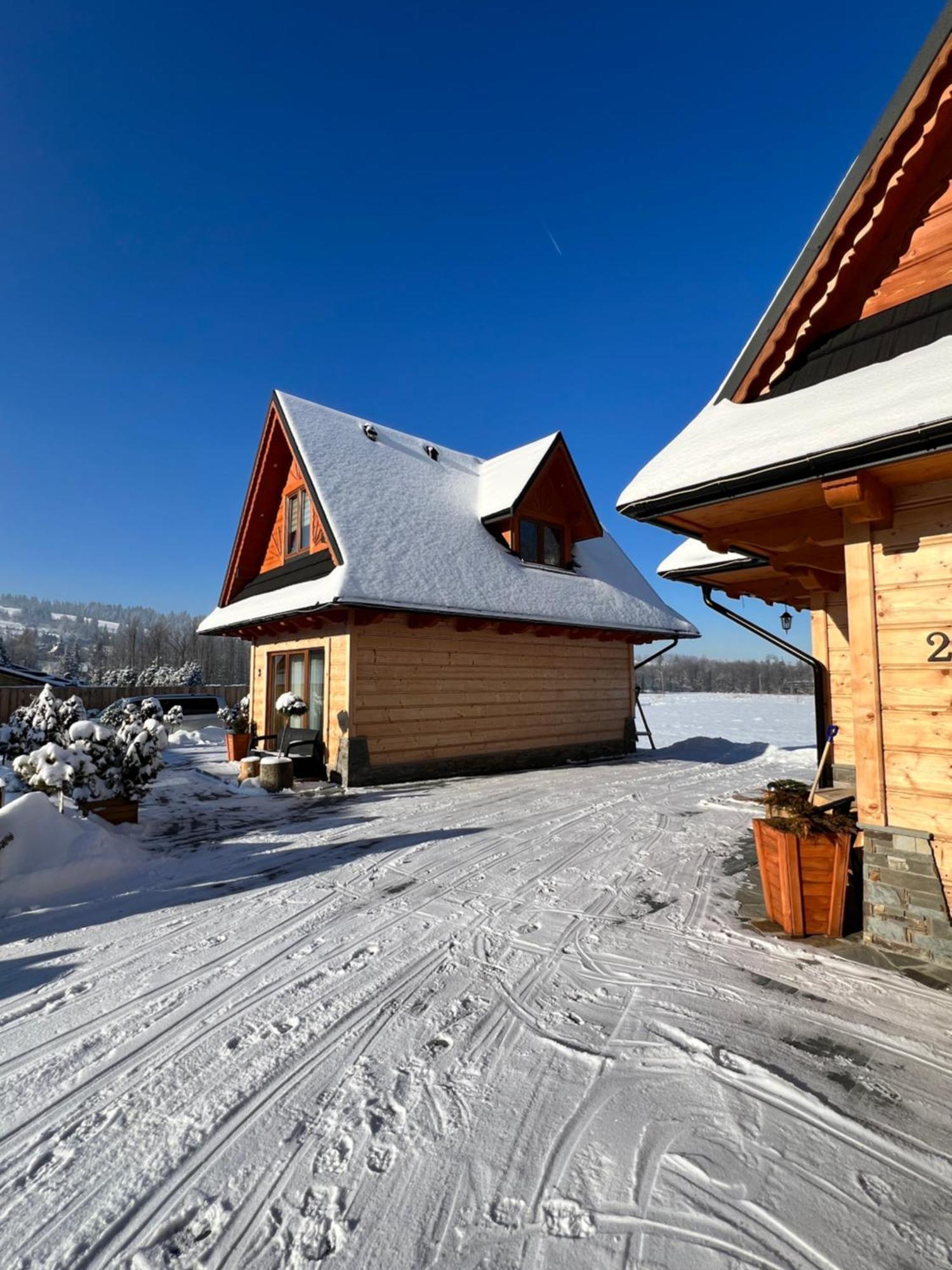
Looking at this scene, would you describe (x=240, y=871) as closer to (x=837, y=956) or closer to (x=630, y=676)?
(x=837, y=956)

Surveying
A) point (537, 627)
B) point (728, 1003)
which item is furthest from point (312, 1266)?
point (537, 627)

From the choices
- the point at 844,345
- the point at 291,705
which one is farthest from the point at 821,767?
the point at 291,705

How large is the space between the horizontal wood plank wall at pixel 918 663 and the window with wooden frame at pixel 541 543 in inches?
417

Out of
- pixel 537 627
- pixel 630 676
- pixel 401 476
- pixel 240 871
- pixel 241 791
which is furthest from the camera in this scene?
pixel 630 676

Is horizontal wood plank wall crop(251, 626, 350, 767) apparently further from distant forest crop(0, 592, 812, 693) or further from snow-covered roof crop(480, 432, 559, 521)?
distant forest crop(0, 592, 812, 693)

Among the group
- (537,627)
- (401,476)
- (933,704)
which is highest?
(401,476)

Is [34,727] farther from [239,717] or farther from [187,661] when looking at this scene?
[187,661]

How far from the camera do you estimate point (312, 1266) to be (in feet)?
6.22

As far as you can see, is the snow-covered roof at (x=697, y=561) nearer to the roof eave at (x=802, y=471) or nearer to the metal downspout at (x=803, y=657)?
the metal downspout at (x=803, y=657)

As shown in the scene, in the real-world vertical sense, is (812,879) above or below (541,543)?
below

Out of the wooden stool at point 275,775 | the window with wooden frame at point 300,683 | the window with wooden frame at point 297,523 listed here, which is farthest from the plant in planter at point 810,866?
the window with wooden frame at point 297,523

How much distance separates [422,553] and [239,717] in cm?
657

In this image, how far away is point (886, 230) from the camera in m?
4.75

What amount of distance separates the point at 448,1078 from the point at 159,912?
11.0ft
